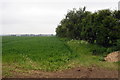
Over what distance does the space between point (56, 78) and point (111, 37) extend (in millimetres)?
10421

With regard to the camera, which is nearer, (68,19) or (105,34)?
(105,34)

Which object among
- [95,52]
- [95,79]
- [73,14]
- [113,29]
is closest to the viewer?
[95,79]

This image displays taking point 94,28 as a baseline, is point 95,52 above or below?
below

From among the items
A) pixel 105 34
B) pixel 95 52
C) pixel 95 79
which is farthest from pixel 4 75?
pixel 105 34

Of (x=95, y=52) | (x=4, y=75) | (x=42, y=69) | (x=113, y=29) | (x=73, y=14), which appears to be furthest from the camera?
(x=73, y=14)

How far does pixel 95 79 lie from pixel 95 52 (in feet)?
26.9

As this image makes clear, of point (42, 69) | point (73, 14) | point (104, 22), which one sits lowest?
point (42, 69)

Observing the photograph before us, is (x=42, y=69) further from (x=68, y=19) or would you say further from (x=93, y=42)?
(x=68, y=19)

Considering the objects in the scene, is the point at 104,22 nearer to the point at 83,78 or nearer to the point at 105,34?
the point at 105,34

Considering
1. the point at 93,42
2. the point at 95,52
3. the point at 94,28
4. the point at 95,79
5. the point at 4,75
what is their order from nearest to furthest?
the point at 95,79 < the point at 4,75 < the point at 95,52 < the point at 94,28 < the point at 93,42

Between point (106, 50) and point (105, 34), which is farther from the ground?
point (105, 34)

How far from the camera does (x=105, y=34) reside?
616 inches

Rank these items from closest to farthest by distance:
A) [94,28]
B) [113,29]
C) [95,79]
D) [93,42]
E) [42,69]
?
[95,79], [42,69], [113,29], [94,28], [93,42]

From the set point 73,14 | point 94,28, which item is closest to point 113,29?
point 94,28
